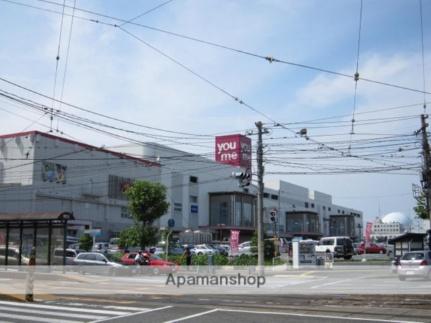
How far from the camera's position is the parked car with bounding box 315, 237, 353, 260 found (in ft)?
181

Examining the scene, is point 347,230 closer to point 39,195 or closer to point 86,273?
point 39,195

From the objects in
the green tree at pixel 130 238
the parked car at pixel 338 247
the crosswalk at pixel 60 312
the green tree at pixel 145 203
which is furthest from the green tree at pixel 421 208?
the crosswalk at pixel 60 312

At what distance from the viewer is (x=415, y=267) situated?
86.8 ft

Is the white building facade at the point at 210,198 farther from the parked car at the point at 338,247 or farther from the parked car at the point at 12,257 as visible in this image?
the parked car at the point at 12,257

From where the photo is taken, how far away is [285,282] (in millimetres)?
27562

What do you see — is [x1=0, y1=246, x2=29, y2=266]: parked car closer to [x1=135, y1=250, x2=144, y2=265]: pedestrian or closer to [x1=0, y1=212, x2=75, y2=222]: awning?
[x1=0, y1=212, x2=75, y2=222]: awning

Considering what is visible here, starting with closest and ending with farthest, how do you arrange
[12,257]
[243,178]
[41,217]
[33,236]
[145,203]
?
1. [41,217]
2. [33,236]
3. [12,257]
4. [243,178]
5. [145,203]

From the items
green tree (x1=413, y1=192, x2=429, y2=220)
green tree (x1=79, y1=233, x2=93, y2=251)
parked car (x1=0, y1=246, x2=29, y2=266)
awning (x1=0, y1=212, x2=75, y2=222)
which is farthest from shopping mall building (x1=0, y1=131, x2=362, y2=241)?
green tree (x1=413, y1=192, x2=429, y2=220)

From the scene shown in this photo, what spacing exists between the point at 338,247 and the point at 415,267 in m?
29.7

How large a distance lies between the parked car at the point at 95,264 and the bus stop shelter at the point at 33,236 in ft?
11.2

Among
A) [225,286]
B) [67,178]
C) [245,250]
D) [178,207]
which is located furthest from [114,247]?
[225,286]

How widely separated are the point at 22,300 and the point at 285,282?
1425cm

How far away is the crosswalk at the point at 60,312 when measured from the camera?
506 inches

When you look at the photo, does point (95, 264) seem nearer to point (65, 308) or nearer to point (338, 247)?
point (65, 308)
